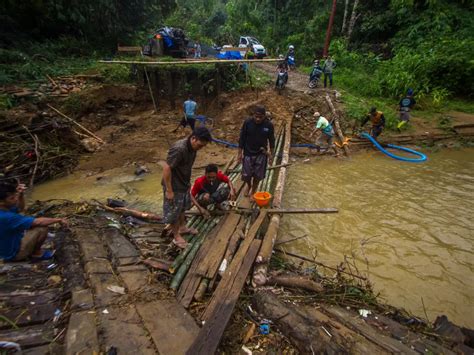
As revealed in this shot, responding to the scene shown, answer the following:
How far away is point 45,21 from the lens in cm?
1380

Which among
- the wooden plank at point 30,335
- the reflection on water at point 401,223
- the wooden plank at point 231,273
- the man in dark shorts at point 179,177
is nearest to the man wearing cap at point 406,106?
the reflection on water at point 401,223

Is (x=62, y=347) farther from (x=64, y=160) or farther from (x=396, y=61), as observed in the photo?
(x=396, y=61)

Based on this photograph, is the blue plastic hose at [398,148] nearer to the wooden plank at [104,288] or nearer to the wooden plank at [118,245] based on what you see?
the wooden plank at [118,245]

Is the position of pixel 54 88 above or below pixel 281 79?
below

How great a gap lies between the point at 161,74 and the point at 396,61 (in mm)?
11679

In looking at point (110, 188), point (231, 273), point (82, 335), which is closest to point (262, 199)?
point (231, 273)

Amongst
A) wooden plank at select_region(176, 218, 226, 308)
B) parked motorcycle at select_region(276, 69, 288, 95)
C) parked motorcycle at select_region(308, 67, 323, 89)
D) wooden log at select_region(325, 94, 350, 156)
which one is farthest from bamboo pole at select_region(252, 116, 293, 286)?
parked motorcycle at select_region(308, 67, 323, 89)

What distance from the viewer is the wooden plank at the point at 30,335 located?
227cm

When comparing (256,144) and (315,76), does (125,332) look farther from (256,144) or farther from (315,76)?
(315,76)

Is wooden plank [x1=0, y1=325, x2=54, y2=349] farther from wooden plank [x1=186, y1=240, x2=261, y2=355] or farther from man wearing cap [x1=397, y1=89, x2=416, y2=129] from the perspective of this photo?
man wearing cap [x1=397, y1=89, x2=416, y2=129]

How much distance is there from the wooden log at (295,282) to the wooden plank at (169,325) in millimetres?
1096

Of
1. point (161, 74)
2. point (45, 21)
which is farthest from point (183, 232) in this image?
point (45, 21)

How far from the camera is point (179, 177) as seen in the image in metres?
3.71

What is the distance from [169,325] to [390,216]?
5252 mm
